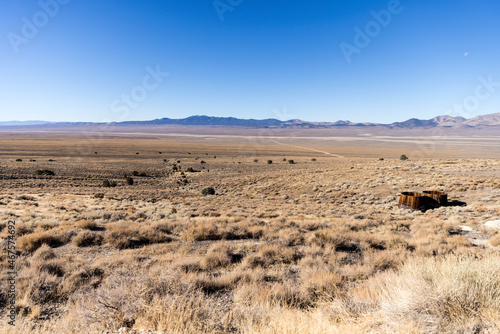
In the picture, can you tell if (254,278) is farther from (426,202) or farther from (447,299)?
(426,202)

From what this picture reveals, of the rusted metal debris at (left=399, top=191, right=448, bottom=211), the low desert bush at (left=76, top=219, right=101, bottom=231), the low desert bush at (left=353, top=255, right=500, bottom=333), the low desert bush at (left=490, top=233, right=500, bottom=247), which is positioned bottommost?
the rusted metal debris at (left=399, top=191, right=448, bottom=211)

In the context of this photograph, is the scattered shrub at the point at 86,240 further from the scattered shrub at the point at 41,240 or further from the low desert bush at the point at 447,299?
the low desert bush at the point at 447,299

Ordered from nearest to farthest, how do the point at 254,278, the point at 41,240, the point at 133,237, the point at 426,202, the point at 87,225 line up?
the point at 254,278
the point at 41,240
the point at 133,237
the point at 87,225
the point at 426,202

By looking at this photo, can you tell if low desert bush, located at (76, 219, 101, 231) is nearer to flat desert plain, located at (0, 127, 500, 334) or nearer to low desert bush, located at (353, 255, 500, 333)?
flat desert plain, located at (0, 127, 500, 334)

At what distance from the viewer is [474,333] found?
2.94m

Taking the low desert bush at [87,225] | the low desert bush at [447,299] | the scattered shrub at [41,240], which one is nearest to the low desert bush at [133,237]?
the scattered shrub at [41,240]

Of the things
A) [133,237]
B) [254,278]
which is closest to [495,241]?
[254,278]

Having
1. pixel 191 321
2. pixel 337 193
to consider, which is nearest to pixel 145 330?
pixel 191 321

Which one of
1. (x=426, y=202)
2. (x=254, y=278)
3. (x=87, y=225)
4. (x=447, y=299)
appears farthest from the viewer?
(x=426, y=202)

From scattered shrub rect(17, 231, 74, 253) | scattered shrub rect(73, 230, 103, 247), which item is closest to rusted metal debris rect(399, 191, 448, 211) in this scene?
scattered shrub rect(73, 230, 103, 247)

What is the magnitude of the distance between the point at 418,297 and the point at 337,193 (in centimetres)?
2230

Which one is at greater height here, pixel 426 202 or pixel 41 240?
pixel 41 240

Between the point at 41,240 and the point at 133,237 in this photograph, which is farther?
the point at 133,237

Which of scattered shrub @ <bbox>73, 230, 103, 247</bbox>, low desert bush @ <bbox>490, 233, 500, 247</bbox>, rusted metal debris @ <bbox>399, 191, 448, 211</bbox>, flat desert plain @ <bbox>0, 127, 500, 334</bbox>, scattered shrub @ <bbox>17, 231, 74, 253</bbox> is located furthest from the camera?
rusted metal debris @ <bbox>399, 191, 448, 211</bbox>
